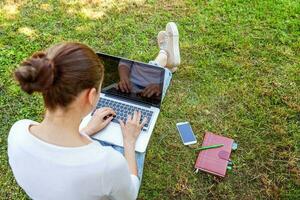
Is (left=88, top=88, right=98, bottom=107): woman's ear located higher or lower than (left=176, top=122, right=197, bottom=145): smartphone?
higher

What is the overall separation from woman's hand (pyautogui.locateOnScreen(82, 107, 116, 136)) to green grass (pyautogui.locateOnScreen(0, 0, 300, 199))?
0.62 m

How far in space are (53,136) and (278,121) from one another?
2093mm

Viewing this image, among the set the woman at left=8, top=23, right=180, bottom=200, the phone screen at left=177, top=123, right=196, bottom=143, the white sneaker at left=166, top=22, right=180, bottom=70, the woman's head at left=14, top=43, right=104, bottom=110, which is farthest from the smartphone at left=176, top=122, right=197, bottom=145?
the woman's head at left=14, top=43, right=104, bottom=110

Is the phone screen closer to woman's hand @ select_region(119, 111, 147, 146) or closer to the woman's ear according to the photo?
woman's hand @ select_region(119, 111, 147, 146)

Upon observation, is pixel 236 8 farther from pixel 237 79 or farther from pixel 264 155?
pixel 264 155

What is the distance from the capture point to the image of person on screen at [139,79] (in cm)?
230

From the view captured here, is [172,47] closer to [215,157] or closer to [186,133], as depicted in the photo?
[186,133]

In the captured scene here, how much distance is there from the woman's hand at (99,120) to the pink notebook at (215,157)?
2.66 ft

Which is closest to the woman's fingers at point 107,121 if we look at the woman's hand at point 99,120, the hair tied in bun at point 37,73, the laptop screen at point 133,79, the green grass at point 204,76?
the woman's hand at point 99,120

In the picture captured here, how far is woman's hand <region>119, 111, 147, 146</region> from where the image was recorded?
2.18 meters

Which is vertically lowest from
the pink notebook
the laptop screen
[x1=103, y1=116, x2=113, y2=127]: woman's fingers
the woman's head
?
the pink notebook

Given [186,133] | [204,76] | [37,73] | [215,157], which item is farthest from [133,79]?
[204,76]

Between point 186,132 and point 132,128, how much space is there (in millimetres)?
781

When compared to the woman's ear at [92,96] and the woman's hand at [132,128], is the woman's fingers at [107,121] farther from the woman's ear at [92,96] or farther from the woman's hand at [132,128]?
the woman's ear at [92,96]
